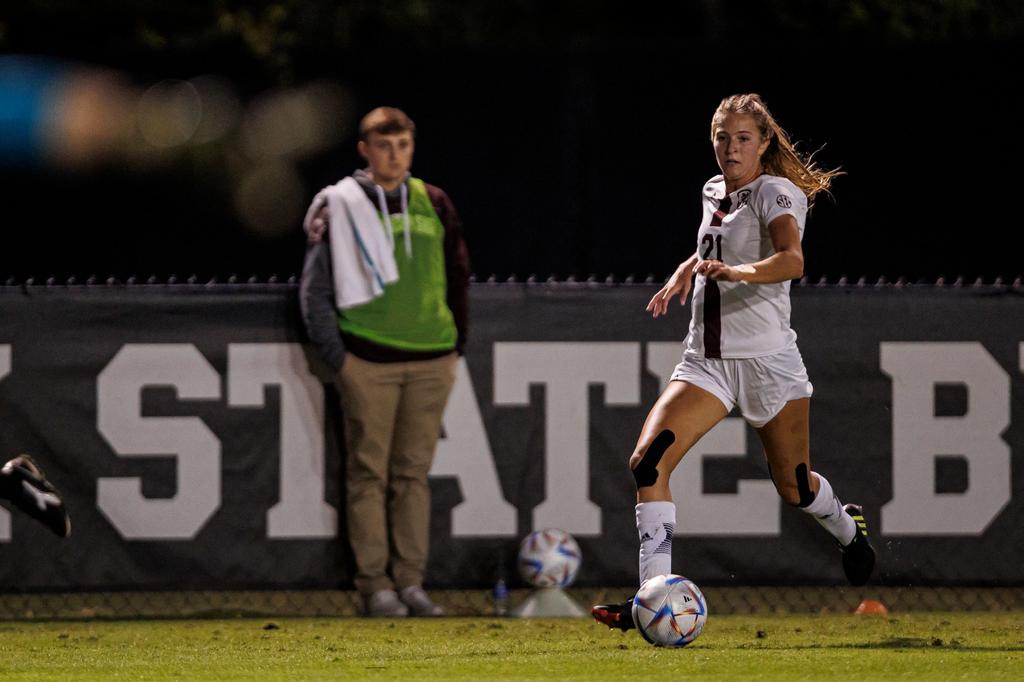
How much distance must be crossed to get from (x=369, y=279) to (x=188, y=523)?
1.51 m

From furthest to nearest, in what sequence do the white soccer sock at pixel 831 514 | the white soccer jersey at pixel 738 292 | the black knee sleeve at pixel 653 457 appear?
1. the white soccer sock at pixel 831 514
2. the white soccer jersey at pixel 738 292
3. the black knee sleeve at pixel 653 457

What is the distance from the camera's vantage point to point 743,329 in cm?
602

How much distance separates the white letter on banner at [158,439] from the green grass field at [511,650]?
519 mm

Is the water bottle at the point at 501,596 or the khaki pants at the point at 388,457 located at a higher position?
the khaki pants at the point at 388,457

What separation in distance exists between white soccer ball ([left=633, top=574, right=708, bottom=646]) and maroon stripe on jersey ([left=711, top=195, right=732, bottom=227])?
1458 mm

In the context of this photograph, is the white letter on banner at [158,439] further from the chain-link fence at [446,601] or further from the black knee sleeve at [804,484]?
the black knee sleeve at [804,484]

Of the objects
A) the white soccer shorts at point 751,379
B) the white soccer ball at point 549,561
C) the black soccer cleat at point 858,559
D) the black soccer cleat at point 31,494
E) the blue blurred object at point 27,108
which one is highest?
the blue blurred object at point 27,108

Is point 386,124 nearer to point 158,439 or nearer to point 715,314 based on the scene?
point 158,439

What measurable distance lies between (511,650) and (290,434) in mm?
2178

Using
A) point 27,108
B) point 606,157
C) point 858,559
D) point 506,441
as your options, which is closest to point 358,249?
point 506,441

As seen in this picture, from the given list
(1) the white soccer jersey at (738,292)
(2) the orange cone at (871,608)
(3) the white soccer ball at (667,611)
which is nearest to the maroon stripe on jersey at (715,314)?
(1) the white soccer jersey at (738,292)

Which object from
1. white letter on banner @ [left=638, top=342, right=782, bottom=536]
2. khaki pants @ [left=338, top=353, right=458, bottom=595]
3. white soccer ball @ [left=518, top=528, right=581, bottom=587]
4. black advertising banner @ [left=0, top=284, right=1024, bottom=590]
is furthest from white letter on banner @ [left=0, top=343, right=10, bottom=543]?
white letter on banner @ [left=638, top=342, right=782, bottom=536]

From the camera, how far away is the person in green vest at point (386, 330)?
737cm

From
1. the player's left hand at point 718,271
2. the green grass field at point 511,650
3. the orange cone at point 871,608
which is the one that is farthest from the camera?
the orange cone at point 871,608
